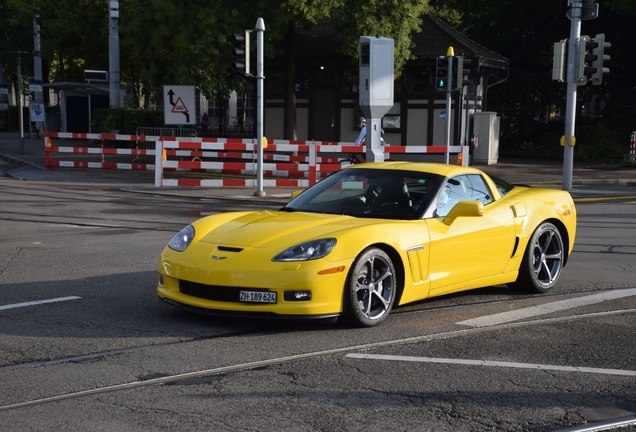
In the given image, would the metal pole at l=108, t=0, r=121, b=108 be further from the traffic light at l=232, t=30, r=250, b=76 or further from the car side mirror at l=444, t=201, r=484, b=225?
the car side mirror at l=444, t=201, r=484, b=225

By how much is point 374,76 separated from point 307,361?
12.9 metres

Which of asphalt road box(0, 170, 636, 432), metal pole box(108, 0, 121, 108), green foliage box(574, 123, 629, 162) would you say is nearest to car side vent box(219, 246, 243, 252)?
asphalt road box(0, 170, 636, 432)

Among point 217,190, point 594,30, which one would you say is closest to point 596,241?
point 217,190

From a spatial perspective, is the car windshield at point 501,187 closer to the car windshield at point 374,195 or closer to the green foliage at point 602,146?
the car windshield at point 374,195

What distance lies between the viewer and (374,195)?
26.3ft

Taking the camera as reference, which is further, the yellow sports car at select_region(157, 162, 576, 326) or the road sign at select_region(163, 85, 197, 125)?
the road sign at select_region(163, 85, 197, 125)

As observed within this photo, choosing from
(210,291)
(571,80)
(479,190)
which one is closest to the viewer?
(210,291)

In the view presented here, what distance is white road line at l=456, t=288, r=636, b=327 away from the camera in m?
7.36

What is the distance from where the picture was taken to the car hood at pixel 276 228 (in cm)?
702

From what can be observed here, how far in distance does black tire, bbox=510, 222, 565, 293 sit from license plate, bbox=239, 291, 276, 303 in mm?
2940

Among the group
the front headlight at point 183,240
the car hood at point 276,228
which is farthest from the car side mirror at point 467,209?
the front headlight at point 183,240

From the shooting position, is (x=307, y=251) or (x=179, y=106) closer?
(x=307, y=251)

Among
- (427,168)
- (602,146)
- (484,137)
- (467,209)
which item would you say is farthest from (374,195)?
(602,146)

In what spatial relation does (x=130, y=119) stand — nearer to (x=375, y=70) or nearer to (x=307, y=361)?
(x=375, y=70)
